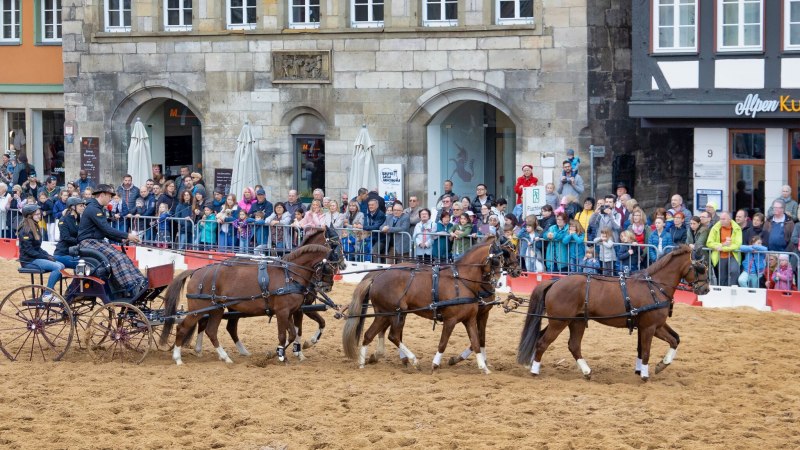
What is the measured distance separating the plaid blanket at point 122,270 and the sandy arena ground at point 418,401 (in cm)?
100

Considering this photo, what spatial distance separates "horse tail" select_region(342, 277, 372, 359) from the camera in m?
18.2

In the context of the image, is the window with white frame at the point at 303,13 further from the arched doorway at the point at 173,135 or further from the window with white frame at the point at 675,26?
the window with white frame at the point at 675,26

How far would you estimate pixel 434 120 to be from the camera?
1157 inches

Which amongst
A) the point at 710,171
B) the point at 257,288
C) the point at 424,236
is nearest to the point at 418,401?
the point at 257,288

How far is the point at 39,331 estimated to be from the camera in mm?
18984

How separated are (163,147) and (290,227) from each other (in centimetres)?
875

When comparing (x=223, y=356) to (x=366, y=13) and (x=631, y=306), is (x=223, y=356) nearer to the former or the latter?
(x=631, y=306)

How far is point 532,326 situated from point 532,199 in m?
8.54

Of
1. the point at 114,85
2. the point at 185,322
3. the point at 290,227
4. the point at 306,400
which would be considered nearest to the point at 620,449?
the point at 306,400

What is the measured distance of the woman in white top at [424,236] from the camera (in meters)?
24.2

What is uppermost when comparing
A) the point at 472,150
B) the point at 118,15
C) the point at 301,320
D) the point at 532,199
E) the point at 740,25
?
the point at 118,15

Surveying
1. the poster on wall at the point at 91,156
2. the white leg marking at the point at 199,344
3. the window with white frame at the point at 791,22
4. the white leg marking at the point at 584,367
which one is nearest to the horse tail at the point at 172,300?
the white leg marking at the point at 199,344

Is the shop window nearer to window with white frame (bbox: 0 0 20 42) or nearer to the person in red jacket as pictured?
the person in red jacket

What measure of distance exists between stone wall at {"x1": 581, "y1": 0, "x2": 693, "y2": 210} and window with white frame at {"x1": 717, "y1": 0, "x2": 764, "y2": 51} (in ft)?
8.60
